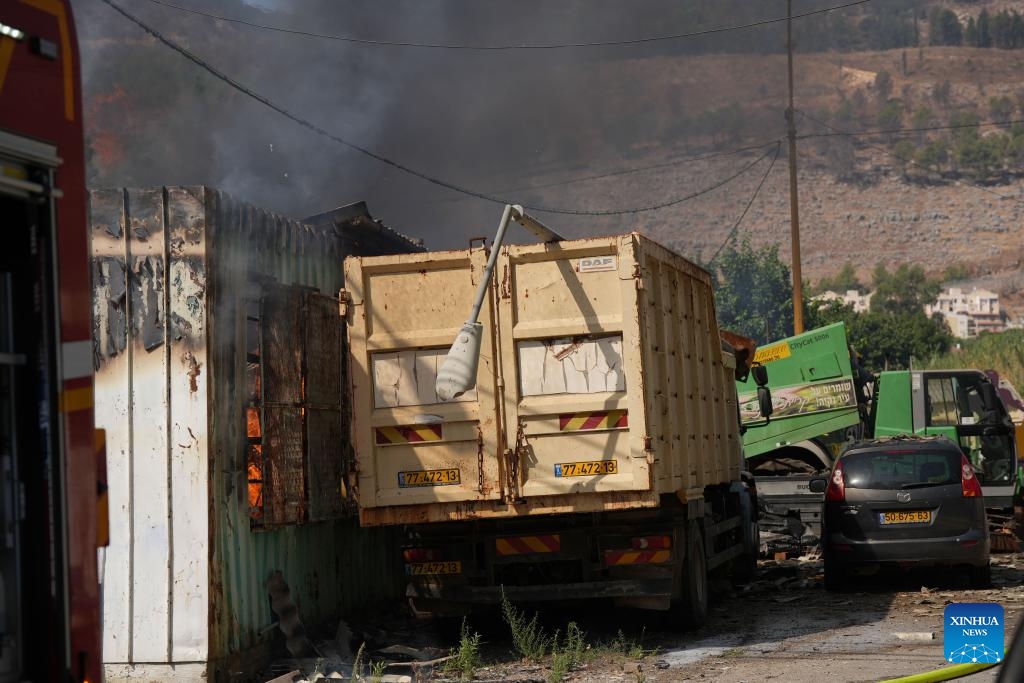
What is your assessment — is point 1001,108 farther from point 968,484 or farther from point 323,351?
point 323,351

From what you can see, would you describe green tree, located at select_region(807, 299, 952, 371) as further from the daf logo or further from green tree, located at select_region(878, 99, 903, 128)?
green tree, located at select_region(878, 99, 903, 128)

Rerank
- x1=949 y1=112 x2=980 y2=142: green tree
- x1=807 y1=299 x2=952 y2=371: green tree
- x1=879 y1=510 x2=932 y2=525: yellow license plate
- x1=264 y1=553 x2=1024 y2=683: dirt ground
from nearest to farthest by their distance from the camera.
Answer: x1=264 y1=553 x2=1024 y2=683: dirt ground < x1=879 y1=510 x2=932 y2=525: yellow license plate < x1=807 y1=299 x2=952 y2=371: green tree < x1=949 y1=112 x2=980 y2=142: green tree

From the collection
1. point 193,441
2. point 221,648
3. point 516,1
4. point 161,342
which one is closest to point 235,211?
point 161,342

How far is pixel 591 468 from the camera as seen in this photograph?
9500 mm

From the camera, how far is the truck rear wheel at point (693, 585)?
422 inches

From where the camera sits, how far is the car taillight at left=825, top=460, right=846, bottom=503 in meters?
13.1

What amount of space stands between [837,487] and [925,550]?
106 cm

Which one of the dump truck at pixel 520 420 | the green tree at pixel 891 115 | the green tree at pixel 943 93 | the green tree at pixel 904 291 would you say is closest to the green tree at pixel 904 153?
the green tree at pixel 891 115

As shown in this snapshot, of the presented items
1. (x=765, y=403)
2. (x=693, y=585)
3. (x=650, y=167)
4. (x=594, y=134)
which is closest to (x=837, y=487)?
(x=765, y=403)

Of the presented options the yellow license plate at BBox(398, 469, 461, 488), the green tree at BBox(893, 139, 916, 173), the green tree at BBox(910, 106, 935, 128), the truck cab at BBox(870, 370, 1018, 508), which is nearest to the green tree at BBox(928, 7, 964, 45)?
the green tree at BBox(910, 106, 935, 128)

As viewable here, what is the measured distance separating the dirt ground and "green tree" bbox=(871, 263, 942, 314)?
85283 mm

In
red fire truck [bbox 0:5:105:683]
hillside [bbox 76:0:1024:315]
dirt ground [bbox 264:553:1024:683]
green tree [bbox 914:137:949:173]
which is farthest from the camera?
green tree [bbox 914:137:949:173]

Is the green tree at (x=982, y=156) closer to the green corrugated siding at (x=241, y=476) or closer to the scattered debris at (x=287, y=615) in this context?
the green corrugated siding at (x=241, y=476)

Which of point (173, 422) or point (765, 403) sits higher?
point (765, 403)
